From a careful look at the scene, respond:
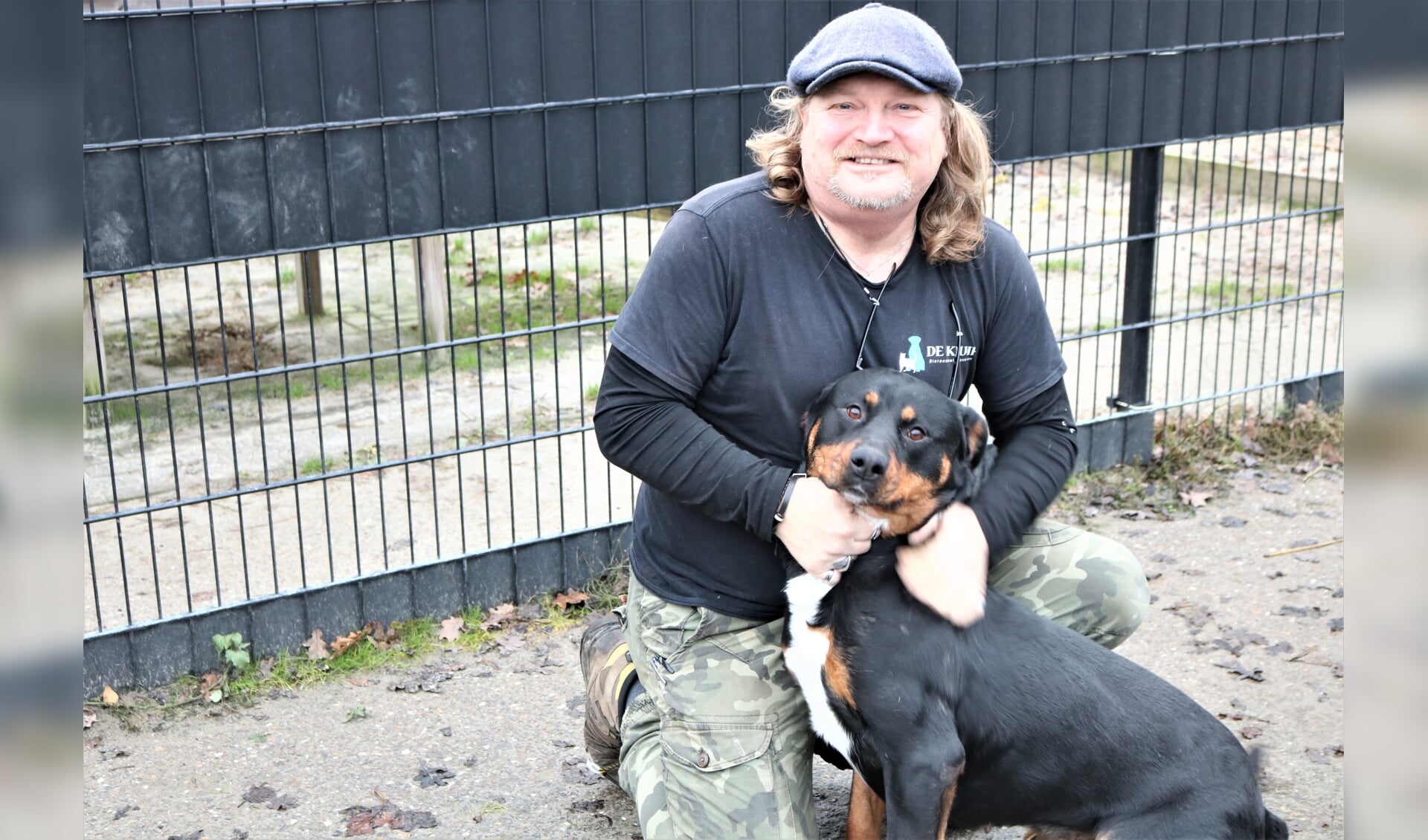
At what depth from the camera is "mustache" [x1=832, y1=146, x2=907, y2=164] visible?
119 inches

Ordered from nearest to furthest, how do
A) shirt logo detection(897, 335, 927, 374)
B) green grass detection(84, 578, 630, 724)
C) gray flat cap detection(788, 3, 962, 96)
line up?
gray flat cap detection(788, 3, 962, 96), shirt logo detection(897, 335, 927, 374), green grass detection(84, 578, 630, 724)

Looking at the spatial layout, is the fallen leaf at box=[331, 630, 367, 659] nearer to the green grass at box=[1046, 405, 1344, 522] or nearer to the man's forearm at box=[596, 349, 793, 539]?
the man's forearm at box=[596, 349, 793, 539]

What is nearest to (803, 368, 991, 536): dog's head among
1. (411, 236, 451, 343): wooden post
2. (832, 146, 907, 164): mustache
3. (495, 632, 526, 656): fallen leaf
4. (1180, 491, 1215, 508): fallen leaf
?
(832, 146, 907, 164): mustache

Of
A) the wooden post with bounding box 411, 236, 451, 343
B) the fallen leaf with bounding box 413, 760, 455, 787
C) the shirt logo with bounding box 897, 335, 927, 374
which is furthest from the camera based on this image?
the wooden post with bounding box 411, 236, 451, 343

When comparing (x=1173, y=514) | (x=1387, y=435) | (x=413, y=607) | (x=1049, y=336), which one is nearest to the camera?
(x=1387, y=435)

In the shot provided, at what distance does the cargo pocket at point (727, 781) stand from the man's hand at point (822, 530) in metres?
0.53

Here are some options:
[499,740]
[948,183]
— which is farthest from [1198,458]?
[499,740]

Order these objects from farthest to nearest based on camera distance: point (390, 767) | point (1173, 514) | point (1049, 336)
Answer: point (1173, 514) < point (390, 767) < point (1049, 336)

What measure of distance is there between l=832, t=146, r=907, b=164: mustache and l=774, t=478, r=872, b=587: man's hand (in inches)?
30.1

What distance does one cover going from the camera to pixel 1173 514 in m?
5.82

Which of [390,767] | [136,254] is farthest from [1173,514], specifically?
[136,254]

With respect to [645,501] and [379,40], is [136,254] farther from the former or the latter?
[645,501]

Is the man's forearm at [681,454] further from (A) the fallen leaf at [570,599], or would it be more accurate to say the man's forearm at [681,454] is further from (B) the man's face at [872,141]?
(A) the fallen leaf at [570,599]

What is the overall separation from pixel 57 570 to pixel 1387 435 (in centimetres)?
63
